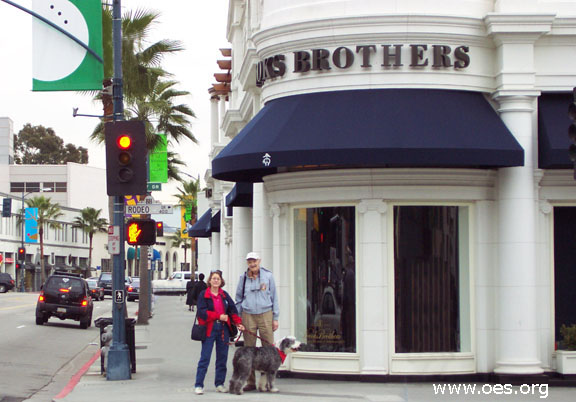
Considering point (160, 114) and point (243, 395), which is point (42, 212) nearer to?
point (160, 114)

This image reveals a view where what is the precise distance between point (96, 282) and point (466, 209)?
154 ft

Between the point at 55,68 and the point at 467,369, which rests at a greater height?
the point at 55,68

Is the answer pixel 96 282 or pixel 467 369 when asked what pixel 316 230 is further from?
pixel 96 282

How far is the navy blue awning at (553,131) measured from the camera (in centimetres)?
1330

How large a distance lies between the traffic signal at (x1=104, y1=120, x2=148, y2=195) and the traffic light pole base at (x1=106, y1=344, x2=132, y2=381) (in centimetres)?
253

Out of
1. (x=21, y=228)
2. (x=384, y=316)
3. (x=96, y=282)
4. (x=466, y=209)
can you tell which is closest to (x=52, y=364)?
(x=384, y=316)

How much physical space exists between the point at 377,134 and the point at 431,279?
250cm

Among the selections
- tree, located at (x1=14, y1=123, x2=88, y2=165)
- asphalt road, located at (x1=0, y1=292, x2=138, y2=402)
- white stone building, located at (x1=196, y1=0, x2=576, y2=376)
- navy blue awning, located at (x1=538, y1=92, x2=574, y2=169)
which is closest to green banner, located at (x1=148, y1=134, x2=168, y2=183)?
asphalt road, located at (x1=0, y1=292, x2=138, y2=402)

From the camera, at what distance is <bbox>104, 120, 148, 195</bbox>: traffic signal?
13.9m

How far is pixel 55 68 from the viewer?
14391mm

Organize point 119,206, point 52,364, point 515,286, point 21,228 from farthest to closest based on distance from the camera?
point 21,228, point 52,364, point 119,206, point 515,286

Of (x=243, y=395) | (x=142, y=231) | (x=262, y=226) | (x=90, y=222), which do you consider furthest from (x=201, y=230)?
(x=90, y=222)

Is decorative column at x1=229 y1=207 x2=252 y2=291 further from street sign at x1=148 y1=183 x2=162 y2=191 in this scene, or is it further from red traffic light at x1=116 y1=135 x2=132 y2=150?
red traffic light at x1=116 y1=135 x2=132 y2=150

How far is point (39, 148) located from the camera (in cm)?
11638
